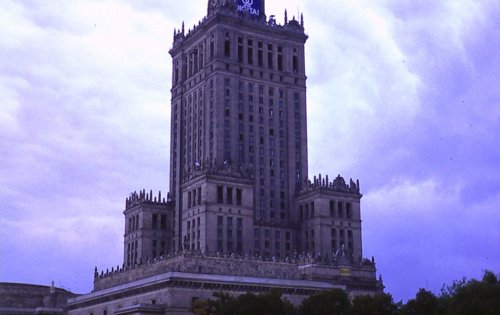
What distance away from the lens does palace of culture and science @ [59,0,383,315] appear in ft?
470

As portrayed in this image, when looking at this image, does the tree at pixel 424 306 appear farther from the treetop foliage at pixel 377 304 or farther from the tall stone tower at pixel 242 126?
the tall stone tower at pixel 242 126

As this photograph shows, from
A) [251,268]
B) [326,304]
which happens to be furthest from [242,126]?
[326,304]

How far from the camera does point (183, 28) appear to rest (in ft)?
600

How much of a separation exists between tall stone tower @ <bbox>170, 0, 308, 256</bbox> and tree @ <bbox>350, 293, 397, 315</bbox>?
148ft

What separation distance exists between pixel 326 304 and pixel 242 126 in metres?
61.0

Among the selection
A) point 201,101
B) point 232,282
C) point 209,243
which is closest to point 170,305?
point 232,282

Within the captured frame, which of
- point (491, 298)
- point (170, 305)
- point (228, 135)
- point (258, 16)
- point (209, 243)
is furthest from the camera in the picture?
point (258, 16)

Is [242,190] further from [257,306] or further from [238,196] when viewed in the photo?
[257,306]

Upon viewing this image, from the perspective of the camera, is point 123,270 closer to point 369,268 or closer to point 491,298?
point 369,268

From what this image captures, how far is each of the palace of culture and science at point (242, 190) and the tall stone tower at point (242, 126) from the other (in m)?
0.23

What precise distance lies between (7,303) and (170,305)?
191 ft

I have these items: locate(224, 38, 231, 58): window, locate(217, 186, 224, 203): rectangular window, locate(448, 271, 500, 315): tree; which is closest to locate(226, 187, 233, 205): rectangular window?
locate(217, 186, 224, 203): rectangular window

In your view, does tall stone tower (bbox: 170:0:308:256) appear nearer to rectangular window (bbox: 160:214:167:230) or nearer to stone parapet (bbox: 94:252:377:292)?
rectangular window (bbox: 160:214:167:230)

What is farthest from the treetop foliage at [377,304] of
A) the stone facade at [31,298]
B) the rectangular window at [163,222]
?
the stone facade at [31,298]
